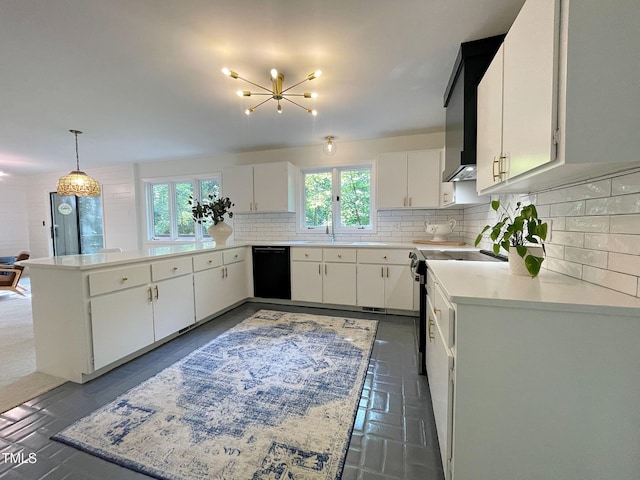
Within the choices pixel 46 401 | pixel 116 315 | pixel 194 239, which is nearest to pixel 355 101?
pixel 116 315

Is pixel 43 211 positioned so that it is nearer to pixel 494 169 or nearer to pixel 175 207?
pixel 175 207

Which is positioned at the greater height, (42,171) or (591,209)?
(42,171)

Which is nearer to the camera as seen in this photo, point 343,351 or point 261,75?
point 261,75

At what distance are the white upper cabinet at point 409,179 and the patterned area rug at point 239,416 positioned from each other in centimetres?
201

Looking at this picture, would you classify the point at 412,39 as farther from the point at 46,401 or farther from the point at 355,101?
the point at 46,401

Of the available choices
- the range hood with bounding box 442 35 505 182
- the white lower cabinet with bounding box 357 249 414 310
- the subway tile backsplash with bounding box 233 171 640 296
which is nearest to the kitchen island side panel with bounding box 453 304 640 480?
the subway tile backsplash with bounding box 233 171 640 296

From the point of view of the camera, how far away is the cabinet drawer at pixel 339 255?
11.3 ft

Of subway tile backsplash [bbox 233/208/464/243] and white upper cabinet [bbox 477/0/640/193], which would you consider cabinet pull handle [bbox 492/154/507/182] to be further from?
Result: subway tile backsplash [bbox 233/208/464/243]

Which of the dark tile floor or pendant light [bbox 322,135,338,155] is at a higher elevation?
pendant light [bbox 322,135,338,155]

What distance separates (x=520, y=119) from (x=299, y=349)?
7.49 feet

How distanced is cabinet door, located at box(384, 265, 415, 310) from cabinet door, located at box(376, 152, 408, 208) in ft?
2.97

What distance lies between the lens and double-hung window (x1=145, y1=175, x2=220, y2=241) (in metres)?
5.00

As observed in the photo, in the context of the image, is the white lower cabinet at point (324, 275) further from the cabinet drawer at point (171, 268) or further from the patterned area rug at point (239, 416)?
the cabinet drawer at point (171, 268)

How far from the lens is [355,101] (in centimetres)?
277
